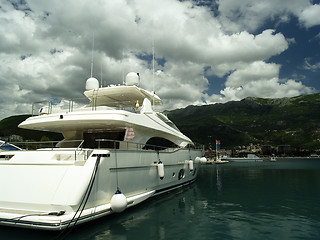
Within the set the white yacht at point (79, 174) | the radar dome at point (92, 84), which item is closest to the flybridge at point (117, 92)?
the radar dome at point (92, 84)

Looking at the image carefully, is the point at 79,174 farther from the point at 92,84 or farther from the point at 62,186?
the point at 92,84

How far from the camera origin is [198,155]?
58.0ft

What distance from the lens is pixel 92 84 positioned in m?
12.9

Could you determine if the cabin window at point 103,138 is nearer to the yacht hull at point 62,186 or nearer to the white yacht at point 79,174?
the white yacht at point 79,174

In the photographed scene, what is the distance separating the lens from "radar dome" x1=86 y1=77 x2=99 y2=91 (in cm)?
1288

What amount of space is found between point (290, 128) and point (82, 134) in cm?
20463

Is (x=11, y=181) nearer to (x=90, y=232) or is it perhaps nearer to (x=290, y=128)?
(x=90, y=232)

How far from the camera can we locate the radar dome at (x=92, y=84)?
12875 mm

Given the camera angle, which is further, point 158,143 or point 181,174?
point 181,174

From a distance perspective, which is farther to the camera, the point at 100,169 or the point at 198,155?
the point at 198,155

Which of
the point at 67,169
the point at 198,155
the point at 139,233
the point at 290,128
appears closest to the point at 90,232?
the point at 139,233

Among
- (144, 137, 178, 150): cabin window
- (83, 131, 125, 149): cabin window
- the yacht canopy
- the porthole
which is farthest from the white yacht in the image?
the porthole

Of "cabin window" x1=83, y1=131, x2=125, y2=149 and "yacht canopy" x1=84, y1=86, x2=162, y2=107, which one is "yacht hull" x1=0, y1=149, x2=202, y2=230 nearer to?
"cabin window" x1=83, y1=131, x2=125, y2=149

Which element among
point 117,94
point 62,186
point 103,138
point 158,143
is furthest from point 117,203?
point 117,94
